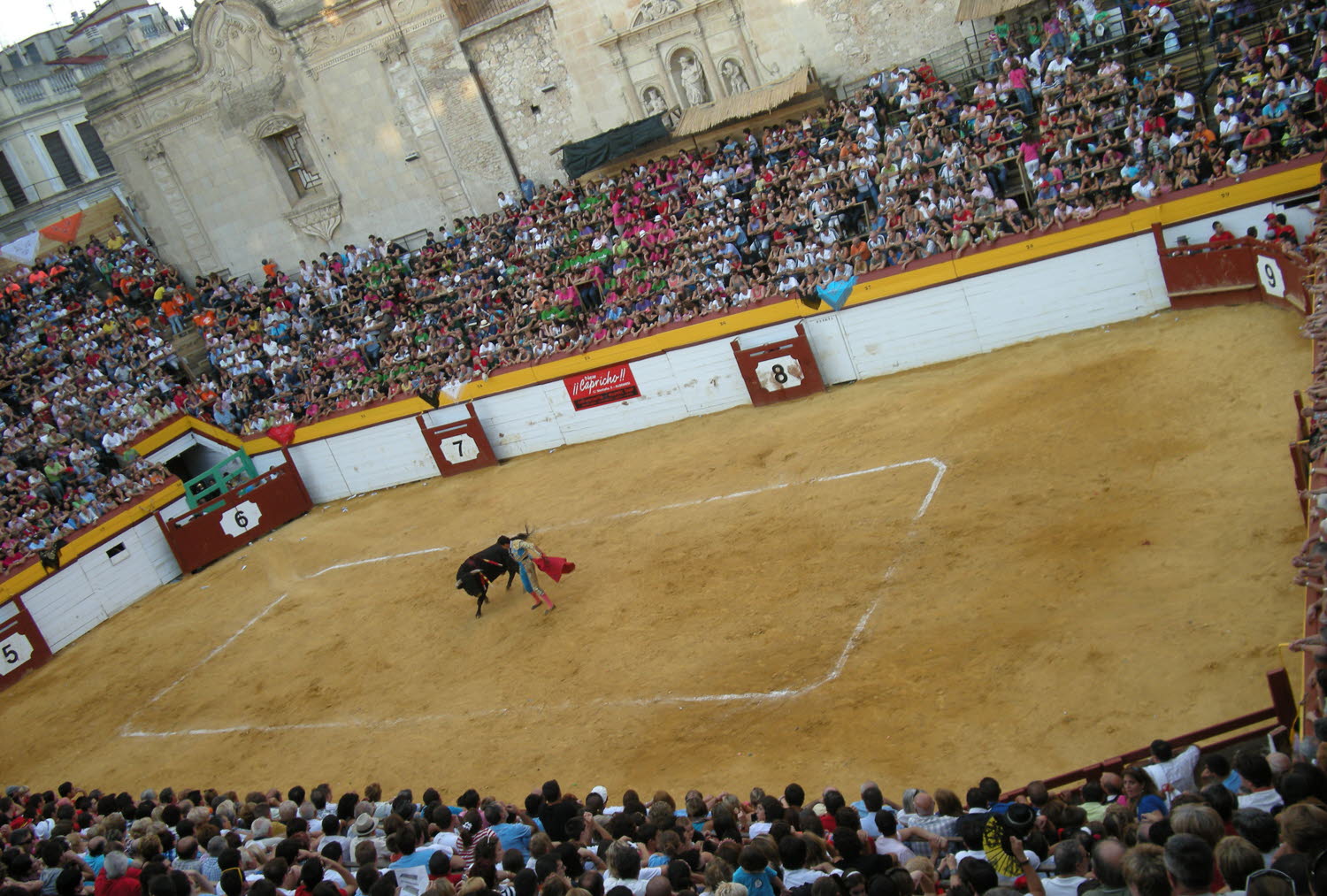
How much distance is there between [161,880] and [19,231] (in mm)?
41908

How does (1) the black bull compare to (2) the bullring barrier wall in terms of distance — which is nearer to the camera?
(1) the black bull

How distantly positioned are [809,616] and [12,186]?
4195 cm

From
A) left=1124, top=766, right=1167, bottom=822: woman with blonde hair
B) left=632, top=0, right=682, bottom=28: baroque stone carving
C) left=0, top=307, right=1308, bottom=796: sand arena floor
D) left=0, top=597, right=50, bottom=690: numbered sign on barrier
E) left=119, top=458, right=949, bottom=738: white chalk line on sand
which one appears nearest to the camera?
left=1124, top=766, right=1167, bottom=822: woman with blonde hair

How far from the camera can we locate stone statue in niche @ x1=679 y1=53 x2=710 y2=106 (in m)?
30.3

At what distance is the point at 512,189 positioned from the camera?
34.1m

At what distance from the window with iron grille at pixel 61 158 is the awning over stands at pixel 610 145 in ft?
Answer: 83.2

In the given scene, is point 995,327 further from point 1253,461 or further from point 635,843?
point 635,843

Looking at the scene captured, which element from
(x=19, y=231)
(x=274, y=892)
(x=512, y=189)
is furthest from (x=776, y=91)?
(x=19, y=231)

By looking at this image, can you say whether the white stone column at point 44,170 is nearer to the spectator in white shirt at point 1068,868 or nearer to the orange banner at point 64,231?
the orange banner at point 64,231

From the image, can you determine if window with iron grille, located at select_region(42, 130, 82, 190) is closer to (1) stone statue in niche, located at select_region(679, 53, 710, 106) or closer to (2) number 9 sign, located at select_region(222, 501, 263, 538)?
(2) number 9 sign, located at select_region(222, 501, 263, 538)

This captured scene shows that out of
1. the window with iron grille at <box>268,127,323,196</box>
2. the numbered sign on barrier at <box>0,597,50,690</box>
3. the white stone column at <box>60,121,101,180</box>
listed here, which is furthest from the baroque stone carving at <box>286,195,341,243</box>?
the numbered sign on barrier at <box>0,597,50,690</box>

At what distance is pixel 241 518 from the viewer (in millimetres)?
28500

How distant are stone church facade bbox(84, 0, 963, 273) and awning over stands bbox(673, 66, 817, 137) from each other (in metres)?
0.59

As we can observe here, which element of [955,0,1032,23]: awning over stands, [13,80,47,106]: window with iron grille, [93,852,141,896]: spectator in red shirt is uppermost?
[13,80,47,106]: window with iron grille
